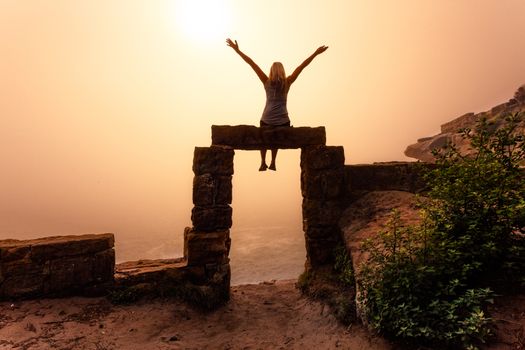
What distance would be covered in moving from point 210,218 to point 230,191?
652 millimetres

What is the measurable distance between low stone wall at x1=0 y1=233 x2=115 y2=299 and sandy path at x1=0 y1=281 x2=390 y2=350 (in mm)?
195

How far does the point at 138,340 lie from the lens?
4418mm

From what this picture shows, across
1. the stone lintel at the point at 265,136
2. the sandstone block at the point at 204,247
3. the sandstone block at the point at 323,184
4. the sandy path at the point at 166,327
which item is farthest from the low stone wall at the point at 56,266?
the sandstone block at the point at 323,184

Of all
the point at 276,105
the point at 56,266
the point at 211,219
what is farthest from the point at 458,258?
the point at 56,266

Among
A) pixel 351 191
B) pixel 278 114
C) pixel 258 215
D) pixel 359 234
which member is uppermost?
pixel 278 114

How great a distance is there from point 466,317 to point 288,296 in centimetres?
403

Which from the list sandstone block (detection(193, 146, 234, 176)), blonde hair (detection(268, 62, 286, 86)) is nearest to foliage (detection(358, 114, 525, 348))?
sandstone block (detection(193, 146, 234, 176))

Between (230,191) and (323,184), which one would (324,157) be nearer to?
(323,184)

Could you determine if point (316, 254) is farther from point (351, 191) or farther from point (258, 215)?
point (258, 215)

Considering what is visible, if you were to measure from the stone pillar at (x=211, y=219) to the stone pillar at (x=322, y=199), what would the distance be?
169cm

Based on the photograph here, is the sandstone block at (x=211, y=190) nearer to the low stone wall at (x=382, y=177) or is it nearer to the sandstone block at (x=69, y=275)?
the sandstone block at (x=69, y=275)

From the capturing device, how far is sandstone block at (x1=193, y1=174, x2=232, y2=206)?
5.93 metres

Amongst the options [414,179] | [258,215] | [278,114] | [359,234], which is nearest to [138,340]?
[359,234]

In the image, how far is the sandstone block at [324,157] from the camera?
6500 millimetres
